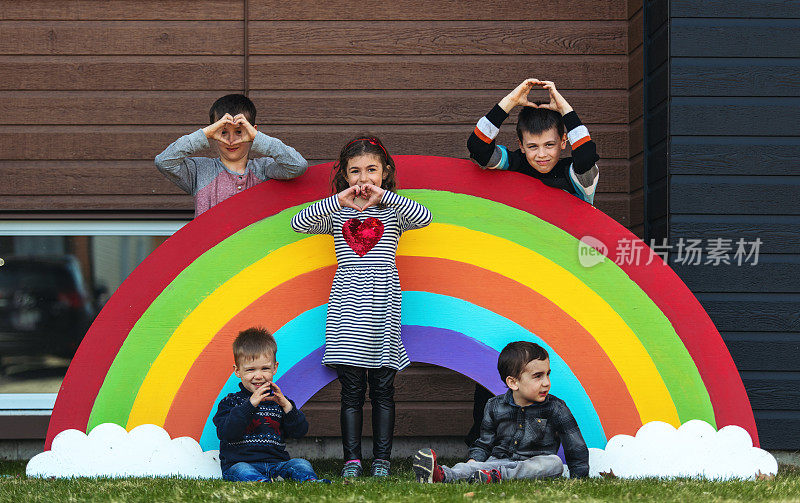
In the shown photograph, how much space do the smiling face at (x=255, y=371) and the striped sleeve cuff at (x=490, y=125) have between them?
4.58ft

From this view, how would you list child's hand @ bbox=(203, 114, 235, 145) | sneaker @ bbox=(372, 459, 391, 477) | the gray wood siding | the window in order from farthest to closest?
the window → the gray wood siding → child's hand @ bbox=(203, 114, 235, 145) → sneaker @ bbox=(372, 459, 391, 477)

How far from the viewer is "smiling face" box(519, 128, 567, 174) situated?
372 centimetres

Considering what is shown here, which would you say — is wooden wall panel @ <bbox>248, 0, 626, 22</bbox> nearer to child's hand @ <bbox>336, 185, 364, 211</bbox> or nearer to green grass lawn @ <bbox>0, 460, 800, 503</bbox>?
child's hand @ <bbox>336, 185, 364, 211</bbox>

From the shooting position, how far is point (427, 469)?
3096mm

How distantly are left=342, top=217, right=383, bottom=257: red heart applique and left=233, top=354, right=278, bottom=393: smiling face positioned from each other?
624mm

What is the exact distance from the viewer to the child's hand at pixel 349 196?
3.47 meters

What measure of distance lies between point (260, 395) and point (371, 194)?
99 cm

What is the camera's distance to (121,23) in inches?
190

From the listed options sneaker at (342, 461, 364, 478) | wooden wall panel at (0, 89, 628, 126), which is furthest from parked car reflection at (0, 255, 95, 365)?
sneaker at (342, 461, 364, 478)

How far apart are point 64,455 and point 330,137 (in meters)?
2.34

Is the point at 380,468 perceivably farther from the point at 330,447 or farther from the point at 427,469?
the point at 330,447

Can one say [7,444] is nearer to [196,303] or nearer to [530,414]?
[196,303]

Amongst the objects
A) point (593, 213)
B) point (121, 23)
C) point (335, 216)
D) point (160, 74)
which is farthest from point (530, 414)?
point (121, 23)

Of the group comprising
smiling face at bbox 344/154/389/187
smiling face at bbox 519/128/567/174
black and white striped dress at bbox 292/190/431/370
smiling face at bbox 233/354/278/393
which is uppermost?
smiling face at bbox 519/128/567/174
